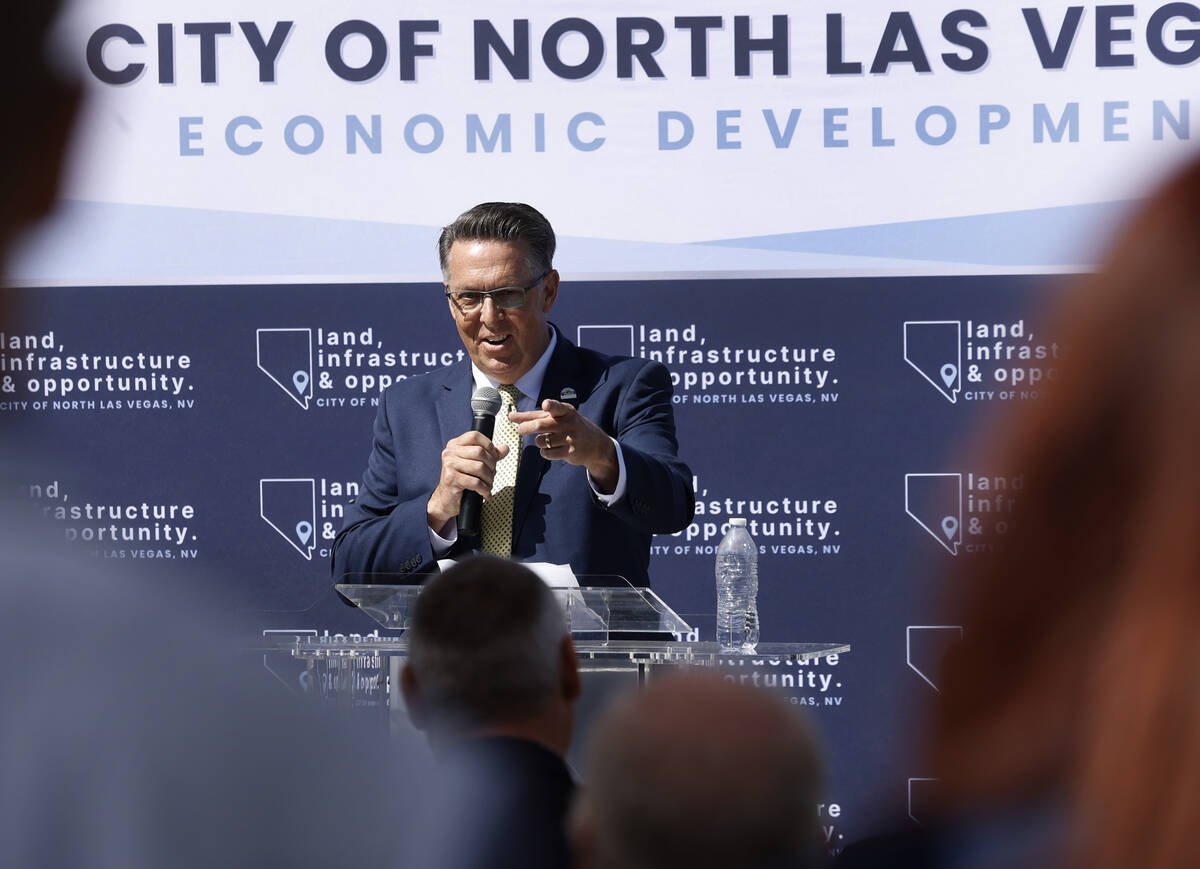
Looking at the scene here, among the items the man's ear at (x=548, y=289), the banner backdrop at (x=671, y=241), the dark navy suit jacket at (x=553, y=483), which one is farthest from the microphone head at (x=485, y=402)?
the banner backdrop at (x=671, y=241)

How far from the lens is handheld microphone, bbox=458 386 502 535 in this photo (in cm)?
307

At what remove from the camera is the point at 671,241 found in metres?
4.77

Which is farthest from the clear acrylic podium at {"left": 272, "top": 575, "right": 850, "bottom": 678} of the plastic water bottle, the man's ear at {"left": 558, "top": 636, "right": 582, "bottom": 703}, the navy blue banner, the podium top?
the navy blue banner

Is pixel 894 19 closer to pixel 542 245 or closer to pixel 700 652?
pixel 542 245

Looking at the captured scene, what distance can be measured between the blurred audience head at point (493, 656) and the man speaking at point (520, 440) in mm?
1705

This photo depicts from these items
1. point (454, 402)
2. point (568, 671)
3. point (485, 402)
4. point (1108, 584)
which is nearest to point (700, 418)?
point (454, 402)

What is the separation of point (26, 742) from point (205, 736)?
6 cm

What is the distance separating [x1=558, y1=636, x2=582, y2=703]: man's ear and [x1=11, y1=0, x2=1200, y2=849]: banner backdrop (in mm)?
3283

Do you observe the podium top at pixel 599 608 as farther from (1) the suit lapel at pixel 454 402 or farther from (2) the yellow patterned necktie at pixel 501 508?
(1) the suit lapel at pixel 454 402

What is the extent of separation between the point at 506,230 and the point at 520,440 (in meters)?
0.55

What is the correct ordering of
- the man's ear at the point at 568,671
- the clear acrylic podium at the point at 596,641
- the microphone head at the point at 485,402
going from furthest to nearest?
the microphone head at the point at 485,402 → the clear acrylic podium at the point at 596,641 → the man's ear at the point at 568,671

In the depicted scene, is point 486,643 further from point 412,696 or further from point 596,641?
point 596,641

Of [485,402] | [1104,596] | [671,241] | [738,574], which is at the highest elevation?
[671,241]

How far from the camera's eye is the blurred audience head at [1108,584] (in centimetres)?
42
